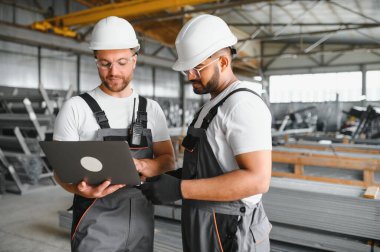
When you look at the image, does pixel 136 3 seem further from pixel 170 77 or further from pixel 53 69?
pixel 170 77

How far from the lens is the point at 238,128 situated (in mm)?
1294

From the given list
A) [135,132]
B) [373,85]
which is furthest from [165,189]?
[373,85]

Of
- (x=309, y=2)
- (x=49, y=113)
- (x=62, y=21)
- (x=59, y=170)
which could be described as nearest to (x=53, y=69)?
(x=62, y=21)

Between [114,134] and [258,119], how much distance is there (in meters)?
0.81

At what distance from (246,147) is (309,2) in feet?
34.0

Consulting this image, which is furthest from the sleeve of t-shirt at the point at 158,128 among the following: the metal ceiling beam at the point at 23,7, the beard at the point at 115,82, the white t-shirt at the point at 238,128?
the metal ceiling beam at the point at 23,7

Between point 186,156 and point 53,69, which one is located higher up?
point 53,69

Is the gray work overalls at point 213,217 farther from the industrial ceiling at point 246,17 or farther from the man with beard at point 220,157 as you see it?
the industrial ceiling at point 246,17

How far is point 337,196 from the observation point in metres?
2.72

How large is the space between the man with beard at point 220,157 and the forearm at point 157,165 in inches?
9.5

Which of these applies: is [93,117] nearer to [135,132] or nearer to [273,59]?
[135,132]

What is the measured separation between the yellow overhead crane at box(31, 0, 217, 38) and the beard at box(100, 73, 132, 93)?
4.98 m

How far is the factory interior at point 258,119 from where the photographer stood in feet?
9.50

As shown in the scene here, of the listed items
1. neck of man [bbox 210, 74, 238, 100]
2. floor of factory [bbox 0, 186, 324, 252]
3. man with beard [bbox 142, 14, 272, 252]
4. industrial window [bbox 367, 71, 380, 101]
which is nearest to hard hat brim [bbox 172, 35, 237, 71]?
man with beard [bbox 142, 14, 272, 252]
